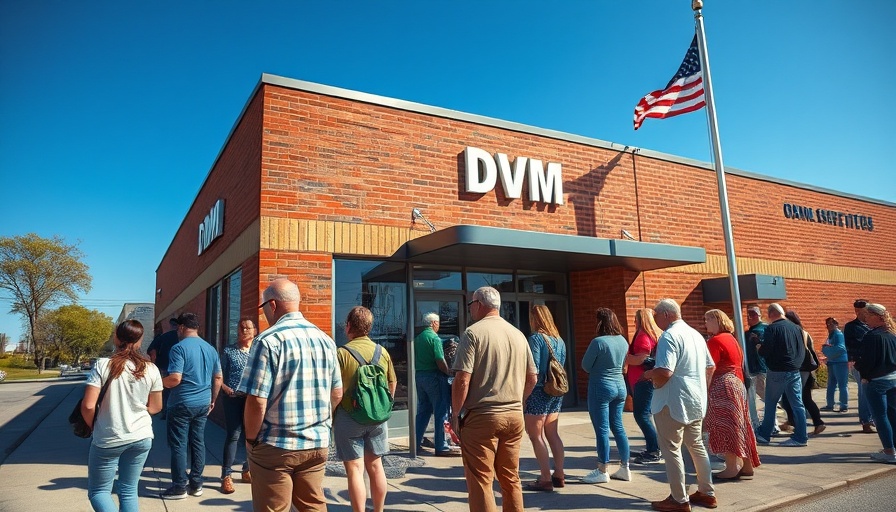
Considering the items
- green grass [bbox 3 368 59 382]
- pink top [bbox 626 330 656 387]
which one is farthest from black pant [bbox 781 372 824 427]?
green grass [bbox 3 368 59 382]

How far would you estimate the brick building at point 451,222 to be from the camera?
7.52 metres

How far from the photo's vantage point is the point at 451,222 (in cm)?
859

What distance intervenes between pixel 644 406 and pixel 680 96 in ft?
20.5

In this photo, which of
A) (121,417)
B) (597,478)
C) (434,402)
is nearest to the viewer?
(121,417)

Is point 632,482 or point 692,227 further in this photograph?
point 692,227

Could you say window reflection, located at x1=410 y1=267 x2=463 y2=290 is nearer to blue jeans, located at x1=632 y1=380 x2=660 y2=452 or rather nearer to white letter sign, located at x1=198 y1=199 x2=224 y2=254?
blue jeans, located at x1=632 y1=380 x2=660 y2=452

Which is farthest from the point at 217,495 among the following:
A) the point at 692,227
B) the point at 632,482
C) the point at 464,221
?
the point at 692,227

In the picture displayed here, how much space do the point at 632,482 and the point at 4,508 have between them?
6010 millimetres

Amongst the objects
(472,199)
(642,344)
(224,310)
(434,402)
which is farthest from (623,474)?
(224,310)

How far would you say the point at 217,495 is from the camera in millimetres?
5562

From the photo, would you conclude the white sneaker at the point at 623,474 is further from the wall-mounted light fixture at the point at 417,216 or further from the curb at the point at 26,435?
the curb at the point at 26,435

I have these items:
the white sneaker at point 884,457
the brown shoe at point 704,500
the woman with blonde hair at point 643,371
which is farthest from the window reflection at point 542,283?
the brown shoe at point 704,500

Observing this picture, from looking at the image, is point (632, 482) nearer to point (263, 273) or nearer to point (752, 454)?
point (752, 454)

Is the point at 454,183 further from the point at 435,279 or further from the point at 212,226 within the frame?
the point at 212,226
